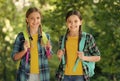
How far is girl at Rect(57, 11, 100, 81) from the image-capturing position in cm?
464

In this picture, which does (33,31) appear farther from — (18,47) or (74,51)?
(74,51)

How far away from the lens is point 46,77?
480 centimetres

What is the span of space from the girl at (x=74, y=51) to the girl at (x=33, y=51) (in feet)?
0.76

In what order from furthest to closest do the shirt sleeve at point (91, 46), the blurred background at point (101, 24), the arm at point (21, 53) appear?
1. the blurred background at point (101, 24)
2. the shirt sleeve at point (91, 46)
3. the arm at point (21, 53)

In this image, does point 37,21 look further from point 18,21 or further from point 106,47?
point 18,21

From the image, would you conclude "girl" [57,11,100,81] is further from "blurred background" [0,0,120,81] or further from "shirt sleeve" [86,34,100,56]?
"blurred background" [0,0,120,81]

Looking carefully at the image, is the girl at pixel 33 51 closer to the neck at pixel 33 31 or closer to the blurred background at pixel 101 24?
the neck at pixel 33 31

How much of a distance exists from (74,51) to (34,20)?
0.59 m

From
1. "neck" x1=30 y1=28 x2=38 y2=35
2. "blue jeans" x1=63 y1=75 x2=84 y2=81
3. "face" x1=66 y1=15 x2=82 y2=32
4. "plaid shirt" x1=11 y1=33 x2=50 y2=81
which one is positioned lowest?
"blue jeans" x1=63 y1=75 x2=84 y2=81

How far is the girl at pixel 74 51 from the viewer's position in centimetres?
464

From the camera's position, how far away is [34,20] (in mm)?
4746

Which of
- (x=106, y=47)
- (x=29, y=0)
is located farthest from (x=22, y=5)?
(x=106, y=47)

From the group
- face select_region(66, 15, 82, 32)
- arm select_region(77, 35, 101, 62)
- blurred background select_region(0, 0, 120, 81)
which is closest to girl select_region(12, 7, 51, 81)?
face select_region(66, 15, 82, 32)

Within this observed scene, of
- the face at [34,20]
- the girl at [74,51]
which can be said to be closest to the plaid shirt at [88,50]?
the girl at [74,51]
